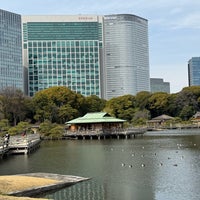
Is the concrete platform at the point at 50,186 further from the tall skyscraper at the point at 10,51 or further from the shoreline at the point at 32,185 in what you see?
the tall skyscraper at the point at 10,51

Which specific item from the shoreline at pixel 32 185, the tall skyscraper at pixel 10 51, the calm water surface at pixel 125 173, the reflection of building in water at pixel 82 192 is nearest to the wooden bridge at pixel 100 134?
the calm water surface at pixel 125 173

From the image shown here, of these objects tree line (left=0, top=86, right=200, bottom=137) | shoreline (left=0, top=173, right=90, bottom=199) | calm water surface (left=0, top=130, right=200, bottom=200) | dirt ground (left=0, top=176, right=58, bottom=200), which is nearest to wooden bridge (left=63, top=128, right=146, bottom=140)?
tree line (left=0, top=86, right=200, bottom=137)

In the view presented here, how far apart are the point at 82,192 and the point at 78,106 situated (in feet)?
295

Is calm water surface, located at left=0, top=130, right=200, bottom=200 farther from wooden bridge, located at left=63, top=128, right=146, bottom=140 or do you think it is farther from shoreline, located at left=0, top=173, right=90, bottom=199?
wooden bridge, located at left=63, top=128, right=146, bottom=140

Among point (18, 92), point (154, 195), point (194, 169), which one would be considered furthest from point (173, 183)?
point (18, 92)

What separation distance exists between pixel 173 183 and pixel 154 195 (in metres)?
3.88

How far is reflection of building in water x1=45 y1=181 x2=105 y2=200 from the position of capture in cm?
2412

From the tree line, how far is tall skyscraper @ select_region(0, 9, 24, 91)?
62.2m

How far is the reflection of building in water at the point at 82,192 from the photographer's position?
79.2 feet

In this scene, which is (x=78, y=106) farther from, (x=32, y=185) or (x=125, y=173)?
(x=32, y=185)

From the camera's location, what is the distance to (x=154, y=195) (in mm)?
24188

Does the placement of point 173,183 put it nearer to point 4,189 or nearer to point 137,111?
point 4,189

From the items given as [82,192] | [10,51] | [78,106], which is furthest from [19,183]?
[10,51]

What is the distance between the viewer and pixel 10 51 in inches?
7436
